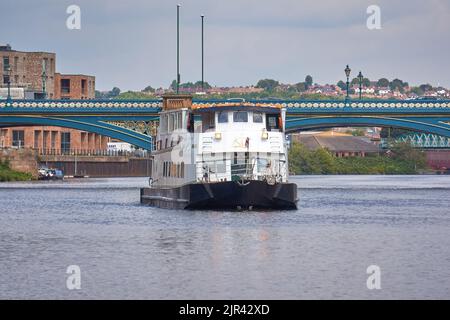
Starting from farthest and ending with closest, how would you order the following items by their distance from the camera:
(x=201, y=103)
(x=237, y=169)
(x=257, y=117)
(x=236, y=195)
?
(x=201, y=103), (x=257, y=117), (x=237, y=169), (x=236, y=195)

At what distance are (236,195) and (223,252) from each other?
1933 centimetres

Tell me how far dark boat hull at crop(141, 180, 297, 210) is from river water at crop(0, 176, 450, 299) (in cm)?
70

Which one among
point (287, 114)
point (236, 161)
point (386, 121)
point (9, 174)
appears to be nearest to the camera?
point (236, 161)

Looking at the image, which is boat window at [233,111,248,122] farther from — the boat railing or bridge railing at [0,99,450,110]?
bridge railing at [0,99,450,110]

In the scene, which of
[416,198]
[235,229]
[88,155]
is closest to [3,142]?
[88,155]

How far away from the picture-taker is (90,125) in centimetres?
13350

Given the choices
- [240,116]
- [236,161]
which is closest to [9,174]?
[240,116]

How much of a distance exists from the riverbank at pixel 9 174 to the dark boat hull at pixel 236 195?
75.1 meters

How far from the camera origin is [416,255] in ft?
177

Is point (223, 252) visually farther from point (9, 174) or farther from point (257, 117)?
point (9, 174)

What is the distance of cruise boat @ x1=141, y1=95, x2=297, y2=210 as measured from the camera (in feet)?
243
